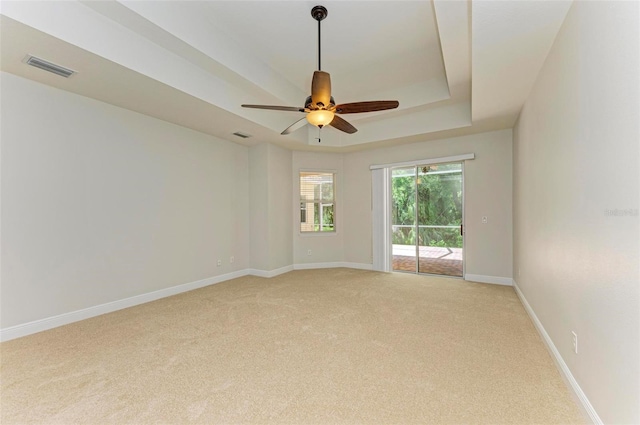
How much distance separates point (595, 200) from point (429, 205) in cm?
395

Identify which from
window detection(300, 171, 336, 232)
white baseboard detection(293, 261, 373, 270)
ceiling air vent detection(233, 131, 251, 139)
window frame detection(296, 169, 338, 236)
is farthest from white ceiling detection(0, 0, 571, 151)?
white baseboard detection(293, 261, 373, 270)

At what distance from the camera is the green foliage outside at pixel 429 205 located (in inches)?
203

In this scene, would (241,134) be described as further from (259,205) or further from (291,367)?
(291,367)

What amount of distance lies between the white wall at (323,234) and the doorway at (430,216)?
114 cm

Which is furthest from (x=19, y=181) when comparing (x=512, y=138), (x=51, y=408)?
(x=512, y=138)

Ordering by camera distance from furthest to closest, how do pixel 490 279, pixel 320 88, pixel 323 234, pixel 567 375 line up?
pixel 323 234 < pixel 490 279 < pixel 320 88 < pixel 567 375

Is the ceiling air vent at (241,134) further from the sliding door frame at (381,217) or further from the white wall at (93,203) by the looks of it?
the sliding door frame at (381,217)

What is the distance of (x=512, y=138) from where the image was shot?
14.6 ft

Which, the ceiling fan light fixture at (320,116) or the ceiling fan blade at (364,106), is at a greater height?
the ceiling fan blade at (364,106)

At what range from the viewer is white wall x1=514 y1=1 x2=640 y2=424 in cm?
119

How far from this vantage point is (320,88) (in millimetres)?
2506

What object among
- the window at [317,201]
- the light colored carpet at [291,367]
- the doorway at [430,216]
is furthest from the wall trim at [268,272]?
the doorway at [430,216]

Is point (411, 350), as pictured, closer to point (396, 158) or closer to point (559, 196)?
point (559, 196)

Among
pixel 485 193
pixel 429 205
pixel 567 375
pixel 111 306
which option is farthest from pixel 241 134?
pixel 567 375
